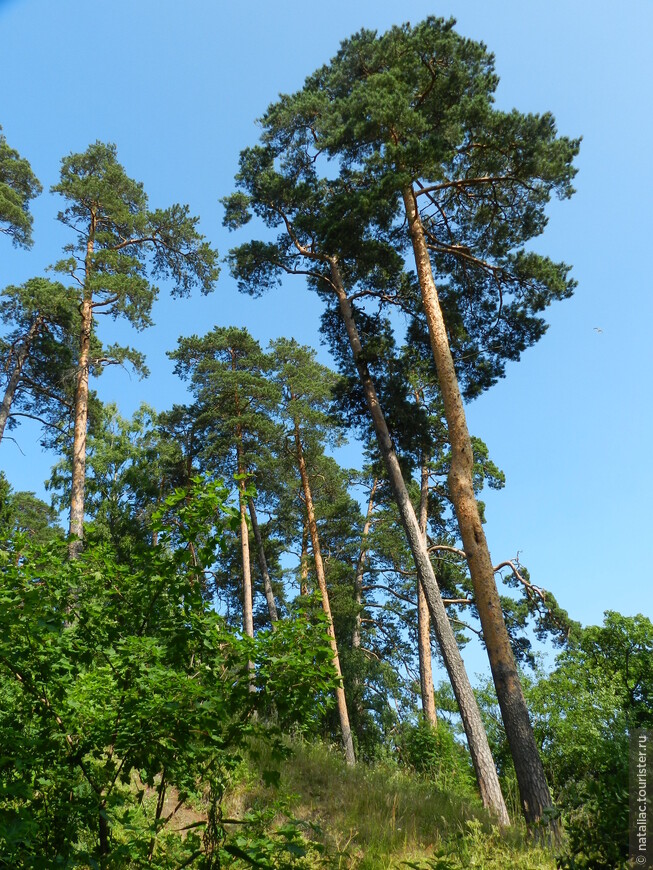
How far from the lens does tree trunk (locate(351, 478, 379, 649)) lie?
23.6m

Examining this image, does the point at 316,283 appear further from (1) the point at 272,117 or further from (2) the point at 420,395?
(2) the point at 420,395

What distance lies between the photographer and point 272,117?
13680 millimetres

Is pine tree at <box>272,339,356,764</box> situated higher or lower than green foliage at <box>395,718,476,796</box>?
higher

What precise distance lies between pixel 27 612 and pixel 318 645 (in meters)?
1.64

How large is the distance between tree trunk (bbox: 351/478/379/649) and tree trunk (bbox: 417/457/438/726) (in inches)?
125

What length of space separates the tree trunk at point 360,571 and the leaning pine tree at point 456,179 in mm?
12893

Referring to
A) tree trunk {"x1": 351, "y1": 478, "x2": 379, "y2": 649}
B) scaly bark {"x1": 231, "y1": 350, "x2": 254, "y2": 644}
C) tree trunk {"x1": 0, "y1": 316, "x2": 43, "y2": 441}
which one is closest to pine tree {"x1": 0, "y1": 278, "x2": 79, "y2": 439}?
tree trunk {"x1": 0, "y1": 316, "x2": 43, "y2": 441}

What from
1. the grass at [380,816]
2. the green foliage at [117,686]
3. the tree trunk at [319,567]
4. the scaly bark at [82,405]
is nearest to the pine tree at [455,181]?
the grass at [380,816]

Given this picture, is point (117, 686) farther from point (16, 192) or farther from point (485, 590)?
point (16, 192)

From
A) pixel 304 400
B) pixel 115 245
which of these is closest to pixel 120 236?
pixel 115 245

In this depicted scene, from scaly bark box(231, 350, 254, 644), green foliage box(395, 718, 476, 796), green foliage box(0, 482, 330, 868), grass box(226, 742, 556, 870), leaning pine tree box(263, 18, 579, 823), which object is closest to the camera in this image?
green foliage box(0, 482, 330, 868)

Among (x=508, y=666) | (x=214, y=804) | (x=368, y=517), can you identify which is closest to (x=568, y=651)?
(x=368, y=517)

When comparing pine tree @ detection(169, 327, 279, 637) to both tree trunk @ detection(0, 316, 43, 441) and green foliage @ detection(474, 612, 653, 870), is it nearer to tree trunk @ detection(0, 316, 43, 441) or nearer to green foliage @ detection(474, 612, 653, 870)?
tree trunk @ detection(0, 316, 43, 441)

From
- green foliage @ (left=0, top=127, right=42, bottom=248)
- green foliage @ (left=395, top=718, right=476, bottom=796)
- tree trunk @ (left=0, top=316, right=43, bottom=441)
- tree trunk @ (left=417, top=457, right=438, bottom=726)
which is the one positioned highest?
green foliage @ (left=0, top=127, right=42, bottom=248)
